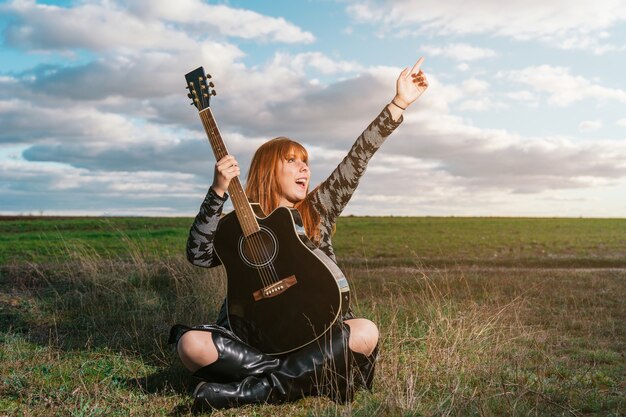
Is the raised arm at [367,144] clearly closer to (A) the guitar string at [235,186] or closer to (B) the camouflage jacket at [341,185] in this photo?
(B) the camouflage jacket at [341,185]

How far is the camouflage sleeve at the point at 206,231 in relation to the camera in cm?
413

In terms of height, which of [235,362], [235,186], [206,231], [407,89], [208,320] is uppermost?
[407,89]

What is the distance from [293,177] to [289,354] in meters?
1.21

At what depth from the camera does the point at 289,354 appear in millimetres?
4316

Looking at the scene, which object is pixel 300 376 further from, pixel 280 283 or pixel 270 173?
pixel 270 173

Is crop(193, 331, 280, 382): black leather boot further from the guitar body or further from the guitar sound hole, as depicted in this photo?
the guitar sound hole

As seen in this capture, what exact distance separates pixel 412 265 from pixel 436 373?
14.4m

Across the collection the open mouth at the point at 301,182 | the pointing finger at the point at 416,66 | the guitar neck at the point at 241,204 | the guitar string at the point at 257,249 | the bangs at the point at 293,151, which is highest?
the pointing finger at the point at 416,66

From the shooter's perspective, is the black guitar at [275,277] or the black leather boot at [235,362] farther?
the black leather boot at [235,362]

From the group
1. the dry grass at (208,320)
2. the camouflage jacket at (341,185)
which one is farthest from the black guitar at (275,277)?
the dry grass at (208,320)

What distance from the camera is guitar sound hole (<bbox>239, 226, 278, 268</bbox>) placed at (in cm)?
412

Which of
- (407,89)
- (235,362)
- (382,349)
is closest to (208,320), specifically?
(382,349)

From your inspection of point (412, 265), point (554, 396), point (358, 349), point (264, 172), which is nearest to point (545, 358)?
point (554, 396)

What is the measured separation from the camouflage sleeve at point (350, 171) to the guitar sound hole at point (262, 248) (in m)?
0.75
